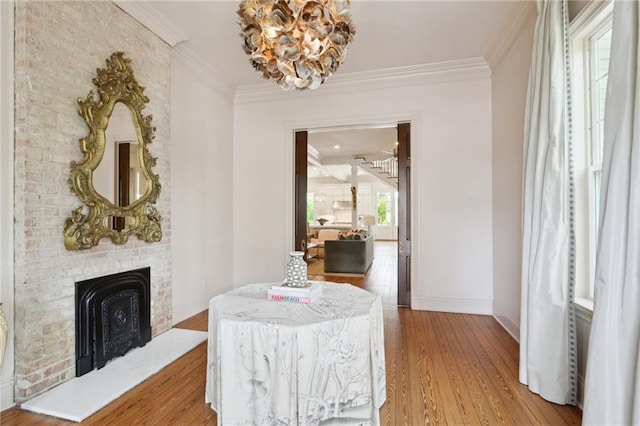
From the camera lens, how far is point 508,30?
3207mm

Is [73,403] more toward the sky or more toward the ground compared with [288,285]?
more toward the ground

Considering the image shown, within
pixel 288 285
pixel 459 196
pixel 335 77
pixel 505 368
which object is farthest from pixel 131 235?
pixel 459 196

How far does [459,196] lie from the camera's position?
160 inches

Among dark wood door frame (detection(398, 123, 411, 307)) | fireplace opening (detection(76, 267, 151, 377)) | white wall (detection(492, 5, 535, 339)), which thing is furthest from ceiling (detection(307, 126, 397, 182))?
fireplace opening (detection(76, 267, 151, 377))

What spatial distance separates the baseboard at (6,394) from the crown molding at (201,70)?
3394mm

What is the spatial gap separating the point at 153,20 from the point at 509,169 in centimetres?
405

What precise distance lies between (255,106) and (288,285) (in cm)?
363

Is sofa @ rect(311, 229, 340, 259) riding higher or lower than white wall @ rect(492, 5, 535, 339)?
lower

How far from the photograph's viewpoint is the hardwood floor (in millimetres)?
1932

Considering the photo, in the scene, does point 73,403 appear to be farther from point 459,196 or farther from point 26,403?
point 459,196

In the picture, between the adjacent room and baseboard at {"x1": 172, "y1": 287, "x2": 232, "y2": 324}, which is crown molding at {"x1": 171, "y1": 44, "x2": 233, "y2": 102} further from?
baseboard at {"x1": 172, "y1": 287, "x2": 232, "y2": 324}

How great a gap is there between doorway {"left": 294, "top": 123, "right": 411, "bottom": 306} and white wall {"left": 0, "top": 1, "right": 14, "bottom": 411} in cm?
322

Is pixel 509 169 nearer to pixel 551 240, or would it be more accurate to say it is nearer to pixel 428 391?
pixel 551 240

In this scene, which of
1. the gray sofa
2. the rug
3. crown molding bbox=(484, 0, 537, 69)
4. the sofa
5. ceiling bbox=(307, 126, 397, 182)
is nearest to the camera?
crown molding bbox=(484, 0, 537, 69)
